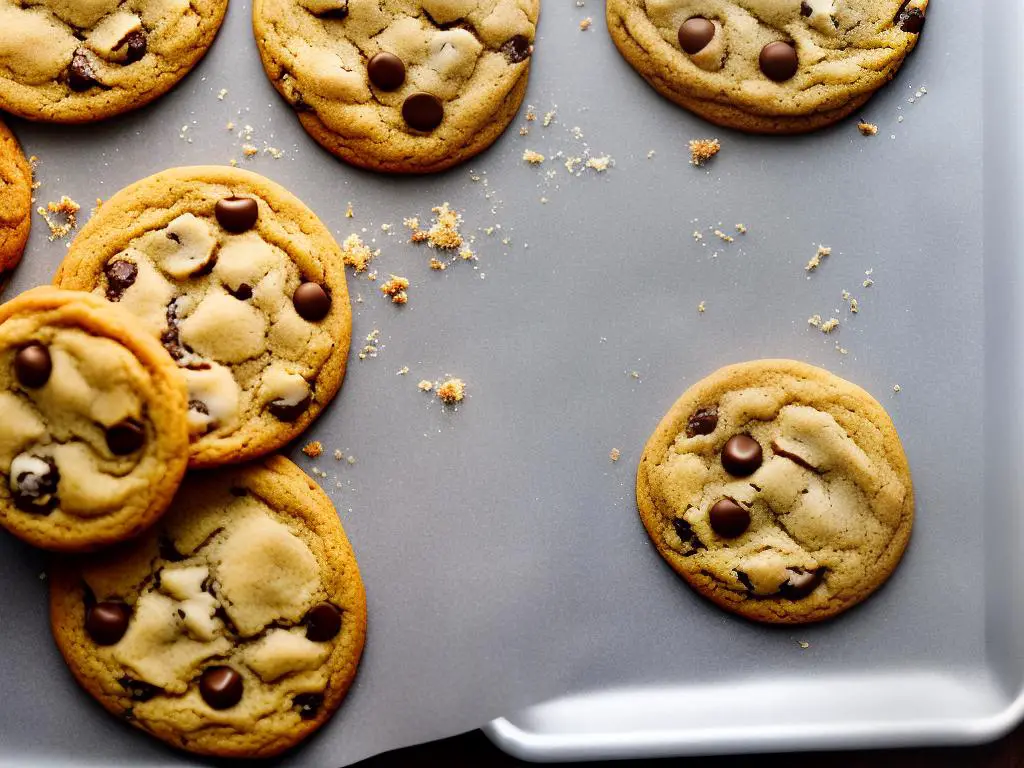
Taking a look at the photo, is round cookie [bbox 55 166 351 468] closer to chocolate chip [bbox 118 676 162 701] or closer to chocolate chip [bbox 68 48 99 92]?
chocolate chip [bbox 68 48 99 92]

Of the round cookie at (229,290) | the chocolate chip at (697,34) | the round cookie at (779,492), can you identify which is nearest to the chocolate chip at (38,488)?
the round cookie at (229,290)

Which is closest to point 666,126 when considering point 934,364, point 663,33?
point 663,33

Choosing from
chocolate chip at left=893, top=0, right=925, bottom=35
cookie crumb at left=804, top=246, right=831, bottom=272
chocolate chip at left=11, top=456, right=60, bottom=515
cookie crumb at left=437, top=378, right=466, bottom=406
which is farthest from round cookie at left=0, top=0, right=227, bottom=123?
chocolate chip at left=893, top=0, right=925, bottom=35

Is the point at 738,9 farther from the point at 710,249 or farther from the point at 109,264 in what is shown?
the point at 109,264

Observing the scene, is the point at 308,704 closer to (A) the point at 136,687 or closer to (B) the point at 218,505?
(A) the point at 136,687

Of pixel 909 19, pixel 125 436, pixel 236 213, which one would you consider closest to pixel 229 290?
pixel 236 213
